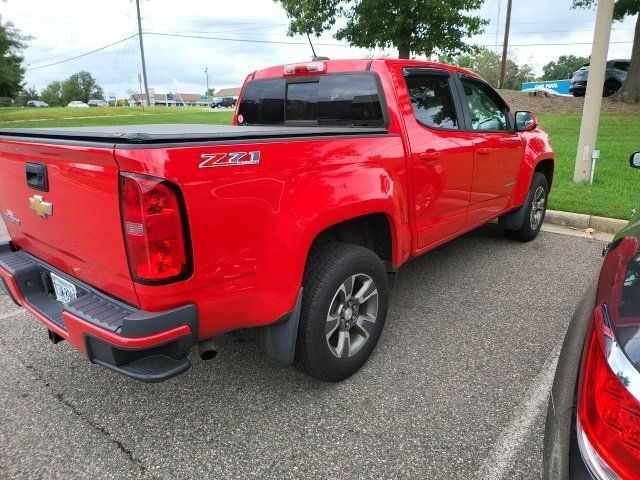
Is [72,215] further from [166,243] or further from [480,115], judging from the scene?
[480,115]

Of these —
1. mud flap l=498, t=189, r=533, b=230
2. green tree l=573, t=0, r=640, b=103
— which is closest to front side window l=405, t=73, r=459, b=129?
mud flap l=498, t=189, r=533, b=230

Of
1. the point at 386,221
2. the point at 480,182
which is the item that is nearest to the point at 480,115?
the point at 480,182

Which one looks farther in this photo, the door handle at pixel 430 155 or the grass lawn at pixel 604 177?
the grass lawn at pixel 604 177

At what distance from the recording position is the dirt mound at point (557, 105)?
51.3 ft

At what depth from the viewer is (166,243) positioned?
70.8 inches

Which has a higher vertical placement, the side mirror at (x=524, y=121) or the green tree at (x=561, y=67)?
the green tree at (x=561, y=67)

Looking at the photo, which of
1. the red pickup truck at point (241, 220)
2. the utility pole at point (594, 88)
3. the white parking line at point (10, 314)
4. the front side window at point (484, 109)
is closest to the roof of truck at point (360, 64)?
the red pickup truck at point (241, 220)

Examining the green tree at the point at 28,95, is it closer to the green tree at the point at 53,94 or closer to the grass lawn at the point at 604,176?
the green tree at the point at 53,94

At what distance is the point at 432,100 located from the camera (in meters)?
3.49

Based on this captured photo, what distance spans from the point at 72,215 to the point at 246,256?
80 cm

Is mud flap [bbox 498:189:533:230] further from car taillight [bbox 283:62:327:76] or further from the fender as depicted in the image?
car taillight [bbox 283:62:327:76]

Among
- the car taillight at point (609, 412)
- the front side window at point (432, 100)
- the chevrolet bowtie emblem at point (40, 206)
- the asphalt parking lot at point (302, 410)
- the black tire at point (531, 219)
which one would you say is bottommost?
the asphalt parking lot at point (302, 410)

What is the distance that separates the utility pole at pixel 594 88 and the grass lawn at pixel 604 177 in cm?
30

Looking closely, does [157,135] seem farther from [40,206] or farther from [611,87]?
[611,87]
